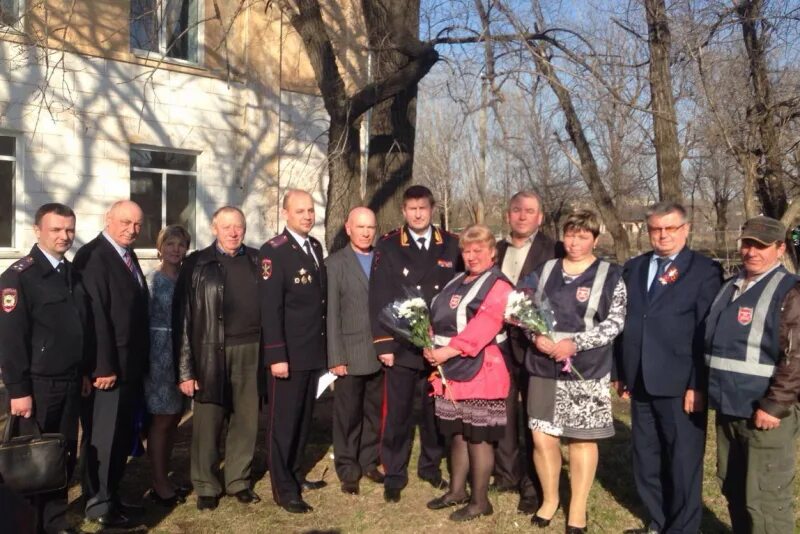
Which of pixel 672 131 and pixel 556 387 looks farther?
pixel 672 131

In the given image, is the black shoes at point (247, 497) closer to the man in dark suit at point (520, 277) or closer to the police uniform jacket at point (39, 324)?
the police uniform jacket at point (39, 324)

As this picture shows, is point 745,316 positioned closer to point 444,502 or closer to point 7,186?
point 444,502

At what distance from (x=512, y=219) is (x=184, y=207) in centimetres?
885

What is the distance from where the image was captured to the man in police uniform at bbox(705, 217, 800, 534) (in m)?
3.68

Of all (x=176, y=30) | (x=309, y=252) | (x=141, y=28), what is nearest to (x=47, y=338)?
(x=309, y=252)

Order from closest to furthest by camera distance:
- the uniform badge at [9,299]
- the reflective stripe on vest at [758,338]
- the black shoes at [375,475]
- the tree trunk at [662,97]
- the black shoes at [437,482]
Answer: the reflective stripe on vest at [758,338] → the uniform badge at [9,299] → the black shoes at [437,482] → the black shoes at [375,475] → the tree trunk at [662,97]

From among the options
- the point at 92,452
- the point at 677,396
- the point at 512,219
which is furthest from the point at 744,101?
the point at 92,452

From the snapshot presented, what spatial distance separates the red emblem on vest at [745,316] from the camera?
3805mm

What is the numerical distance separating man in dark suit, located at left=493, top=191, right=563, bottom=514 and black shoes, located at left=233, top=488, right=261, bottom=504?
173 cm

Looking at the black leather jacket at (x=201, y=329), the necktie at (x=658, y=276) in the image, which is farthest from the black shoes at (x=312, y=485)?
the necktie at (x=658, y=276)

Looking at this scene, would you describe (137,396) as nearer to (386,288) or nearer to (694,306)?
(386,288)

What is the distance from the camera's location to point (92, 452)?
466 centimetres

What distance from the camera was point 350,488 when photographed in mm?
5375

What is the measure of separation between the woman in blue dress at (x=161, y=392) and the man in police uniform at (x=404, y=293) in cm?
143
